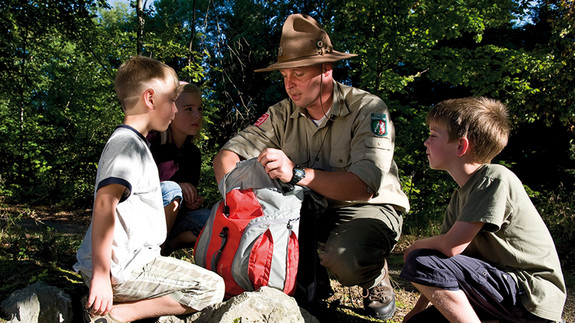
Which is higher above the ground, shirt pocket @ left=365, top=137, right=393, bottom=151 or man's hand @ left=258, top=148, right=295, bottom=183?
shirt pocket @ left=365, top=137, right=393, bottom=151

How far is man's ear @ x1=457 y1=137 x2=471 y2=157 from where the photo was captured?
7.13 feet

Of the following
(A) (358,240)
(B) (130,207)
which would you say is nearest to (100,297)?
(B) (130,207)

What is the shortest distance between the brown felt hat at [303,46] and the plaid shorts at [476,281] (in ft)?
4.98

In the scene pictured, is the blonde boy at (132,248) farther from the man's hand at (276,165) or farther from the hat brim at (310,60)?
the hat brim at (310,60)

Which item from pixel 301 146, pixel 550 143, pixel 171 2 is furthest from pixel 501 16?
pixel 171 2

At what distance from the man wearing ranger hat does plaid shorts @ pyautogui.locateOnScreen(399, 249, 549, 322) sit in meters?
0.54

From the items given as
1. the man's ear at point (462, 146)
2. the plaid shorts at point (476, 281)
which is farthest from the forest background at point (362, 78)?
the man's ear at point (462, 146)

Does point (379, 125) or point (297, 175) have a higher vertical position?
point (379, 125)

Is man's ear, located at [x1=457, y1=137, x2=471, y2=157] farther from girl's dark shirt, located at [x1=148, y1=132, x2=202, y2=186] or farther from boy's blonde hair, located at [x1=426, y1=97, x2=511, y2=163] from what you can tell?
girl's dark shirt, located at [x1=148, y1=132, x2=202, y2=186]

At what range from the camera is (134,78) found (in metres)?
2.41

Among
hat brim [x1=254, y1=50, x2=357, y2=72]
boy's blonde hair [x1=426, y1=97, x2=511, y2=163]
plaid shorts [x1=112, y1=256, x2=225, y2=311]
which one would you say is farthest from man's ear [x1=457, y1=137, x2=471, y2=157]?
plaid shorts [x1=112, y1=256, x2=225, y2=311]

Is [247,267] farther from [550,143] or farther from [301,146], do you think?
[550,143]

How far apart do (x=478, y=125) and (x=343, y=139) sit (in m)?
1.00

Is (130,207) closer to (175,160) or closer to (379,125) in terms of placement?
(175,160)
